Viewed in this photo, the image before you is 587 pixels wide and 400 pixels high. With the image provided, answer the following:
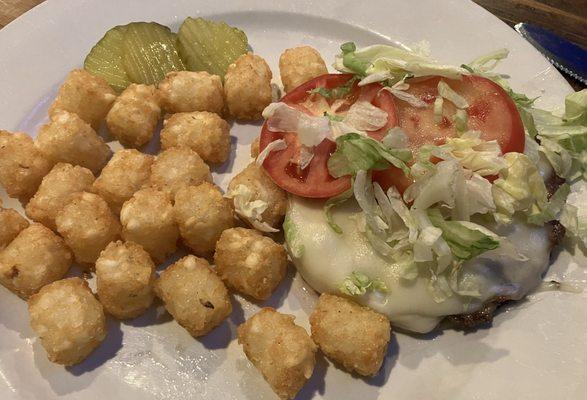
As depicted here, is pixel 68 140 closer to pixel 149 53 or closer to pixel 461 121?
pixel 149 53

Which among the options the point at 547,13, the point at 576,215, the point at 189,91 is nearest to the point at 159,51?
the point at 189,91

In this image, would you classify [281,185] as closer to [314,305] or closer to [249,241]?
[249,241]

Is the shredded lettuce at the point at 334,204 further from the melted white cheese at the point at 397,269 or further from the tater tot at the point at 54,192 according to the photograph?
the tater tot at the point at 54,192

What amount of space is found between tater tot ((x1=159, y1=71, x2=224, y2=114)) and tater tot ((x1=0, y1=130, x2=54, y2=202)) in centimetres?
64

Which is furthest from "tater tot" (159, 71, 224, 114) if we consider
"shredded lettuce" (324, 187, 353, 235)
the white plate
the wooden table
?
the wooden table

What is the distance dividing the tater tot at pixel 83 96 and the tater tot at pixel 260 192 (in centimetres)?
80

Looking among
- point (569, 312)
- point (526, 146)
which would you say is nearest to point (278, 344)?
point (569, 312)

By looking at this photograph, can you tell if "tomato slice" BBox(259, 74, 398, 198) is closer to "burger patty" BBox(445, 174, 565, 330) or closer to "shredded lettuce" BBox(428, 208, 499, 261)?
"shredded lettuce" BBox(428, 208, 499, 261)

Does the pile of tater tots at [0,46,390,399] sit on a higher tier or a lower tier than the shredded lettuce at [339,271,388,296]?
higher

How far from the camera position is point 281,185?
2.30 metres

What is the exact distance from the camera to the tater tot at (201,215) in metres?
2.23

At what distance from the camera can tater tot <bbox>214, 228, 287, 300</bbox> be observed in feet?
7.14

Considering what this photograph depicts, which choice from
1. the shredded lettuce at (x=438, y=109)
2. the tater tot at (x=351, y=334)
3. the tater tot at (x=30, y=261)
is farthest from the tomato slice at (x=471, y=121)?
the tater tot at (x=30, y=261)

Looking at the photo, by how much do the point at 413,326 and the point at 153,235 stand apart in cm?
111
